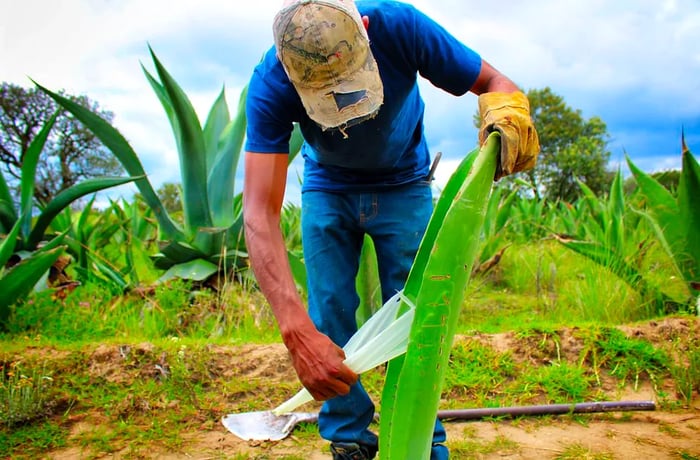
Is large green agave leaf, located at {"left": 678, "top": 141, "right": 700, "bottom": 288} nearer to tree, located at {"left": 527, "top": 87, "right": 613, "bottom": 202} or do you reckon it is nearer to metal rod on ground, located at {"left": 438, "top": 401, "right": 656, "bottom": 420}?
metal rod on ground, located at {"left": 438, "top": 401, "right": 656, "bottom": 420}

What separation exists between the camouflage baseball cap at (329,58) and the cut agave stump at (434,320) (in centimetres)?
47

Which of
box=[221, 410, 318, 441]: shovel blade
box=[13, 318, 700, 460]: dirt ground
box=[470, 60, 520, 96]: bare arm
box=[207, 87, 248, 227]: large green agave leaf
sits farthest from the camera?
Answer: box=[207, 87, 248, 227]: large green agave leaf

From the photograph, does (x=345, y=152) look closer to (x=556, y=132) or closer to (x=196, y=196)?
(x=196, y=196)

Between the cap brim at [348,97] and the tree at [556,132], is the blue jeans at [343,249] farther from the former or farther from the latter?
the tree at [556,132]

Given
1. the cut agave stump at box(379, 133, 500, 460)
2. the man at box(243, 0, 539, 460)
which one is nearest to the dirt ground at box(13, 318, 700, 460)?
the man at box(243, 0, 539, 460)

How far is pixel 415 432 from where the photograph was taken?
1114 millimetres

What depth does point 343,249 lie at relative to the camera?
6.74ft

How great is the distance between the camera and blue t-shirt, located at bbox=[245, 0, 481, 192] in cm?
167

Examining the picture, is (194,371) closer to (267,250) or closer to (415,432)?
(267,250)

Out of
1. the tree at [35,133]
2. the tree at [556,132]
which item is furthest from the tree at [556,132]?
the tree at [35,133]

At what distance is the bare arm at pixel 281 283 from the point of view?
1334mm

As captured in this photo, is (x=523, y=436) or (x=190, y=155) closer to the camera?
(x=523, y=436)

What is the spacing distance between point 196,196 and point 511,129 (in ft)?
9.38

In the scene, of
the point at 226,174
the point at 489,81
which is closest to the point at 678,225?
the point at 489,81
